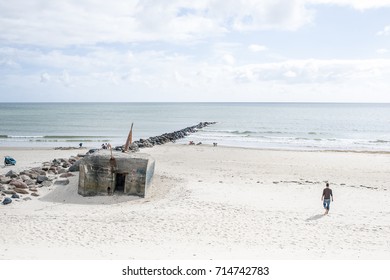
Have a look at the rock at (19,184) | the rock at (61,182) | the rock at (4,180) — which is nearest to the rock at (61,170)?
the rock at (61,182)

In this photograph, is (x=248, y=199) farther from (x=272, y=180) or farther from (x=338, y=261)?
(x=338, y=261)

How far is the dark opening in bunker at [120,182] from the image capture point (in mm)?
17484

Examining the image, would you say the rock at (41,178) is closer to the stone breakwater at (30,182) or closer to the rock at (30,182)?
the stone breakwater at (30,182)

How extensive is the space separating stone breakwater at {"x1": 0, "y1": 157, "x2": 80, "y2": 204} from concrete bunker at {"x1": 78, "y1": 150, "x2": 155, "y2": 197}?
2407 mm

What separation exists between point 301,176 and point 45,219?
51.0 ft

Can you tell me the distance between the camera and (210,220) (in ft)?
45.4

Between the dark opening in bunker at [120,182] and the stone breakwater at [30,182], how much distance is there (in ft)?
9.72

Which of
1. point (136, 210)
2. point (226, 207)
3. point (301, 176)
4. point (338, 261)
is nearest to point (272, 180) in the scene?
point (301, 176)

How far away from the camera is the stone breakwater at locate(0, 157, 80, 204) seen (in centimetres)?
1695

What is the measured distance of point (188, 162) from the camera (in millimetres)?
27922

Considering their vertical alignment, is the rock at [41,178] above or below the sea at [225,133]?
below

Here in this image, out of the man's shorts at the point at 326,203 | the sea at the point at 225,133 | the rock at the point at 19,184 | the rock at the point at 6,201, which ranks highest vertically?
the sea at the point at 225,133

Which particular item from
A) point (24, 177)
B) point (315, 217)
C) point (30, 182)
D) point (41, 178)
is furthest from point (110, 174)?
point (315, 217)

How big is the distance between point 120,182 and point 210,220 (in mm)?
5668
